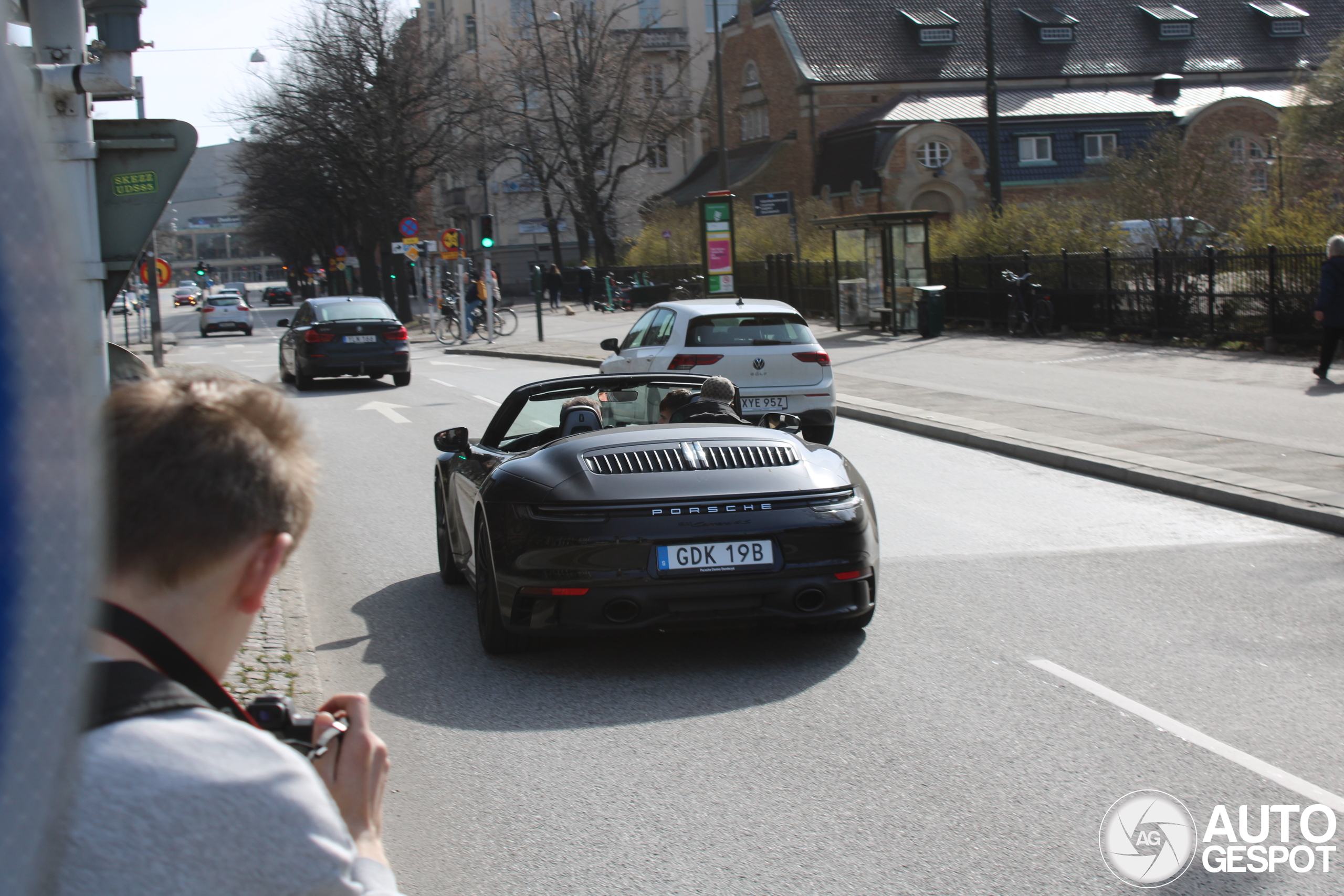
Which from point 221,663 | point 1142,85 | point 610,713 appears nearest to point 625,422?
point 610,713

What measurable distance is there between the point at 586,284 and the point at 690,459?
5052 centimetres

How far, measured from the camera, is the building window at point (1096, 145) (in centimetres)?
5784

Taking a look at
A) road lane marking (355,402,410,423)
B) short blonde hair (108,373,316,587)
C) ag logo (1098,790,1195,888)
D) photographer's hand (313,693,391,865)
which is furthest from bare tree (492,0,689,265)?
short blonde hair (108,373,316,587)

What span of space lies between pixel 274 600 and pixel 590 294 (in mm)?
48696

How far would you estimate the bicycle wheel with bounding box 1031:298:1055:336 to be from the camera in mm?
26578

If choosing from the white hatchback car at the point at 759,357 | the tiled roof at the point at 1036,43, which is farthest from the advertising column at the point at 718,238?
the tiled roof at the point at 1036,43

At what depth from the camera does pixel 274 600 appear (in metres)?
7.50

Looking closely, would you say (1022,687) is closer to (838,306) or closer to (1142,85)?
(838,306)

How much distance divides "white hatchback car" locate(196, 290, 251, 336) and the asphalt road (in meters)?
49.0

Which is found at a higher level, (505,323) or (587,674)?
(505,323)

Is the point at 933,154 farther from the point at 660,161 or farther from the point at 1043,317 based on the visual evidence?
the point at 1043,317

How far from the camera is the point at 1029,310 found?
1063 inches

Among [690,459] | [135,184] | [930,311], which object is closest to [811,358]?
[690,459]

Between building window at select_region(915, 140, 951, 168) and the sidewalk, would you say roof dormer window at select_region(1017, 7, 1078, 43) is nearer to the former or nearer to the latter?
building window at select_region(915, 140, 951, 168)
